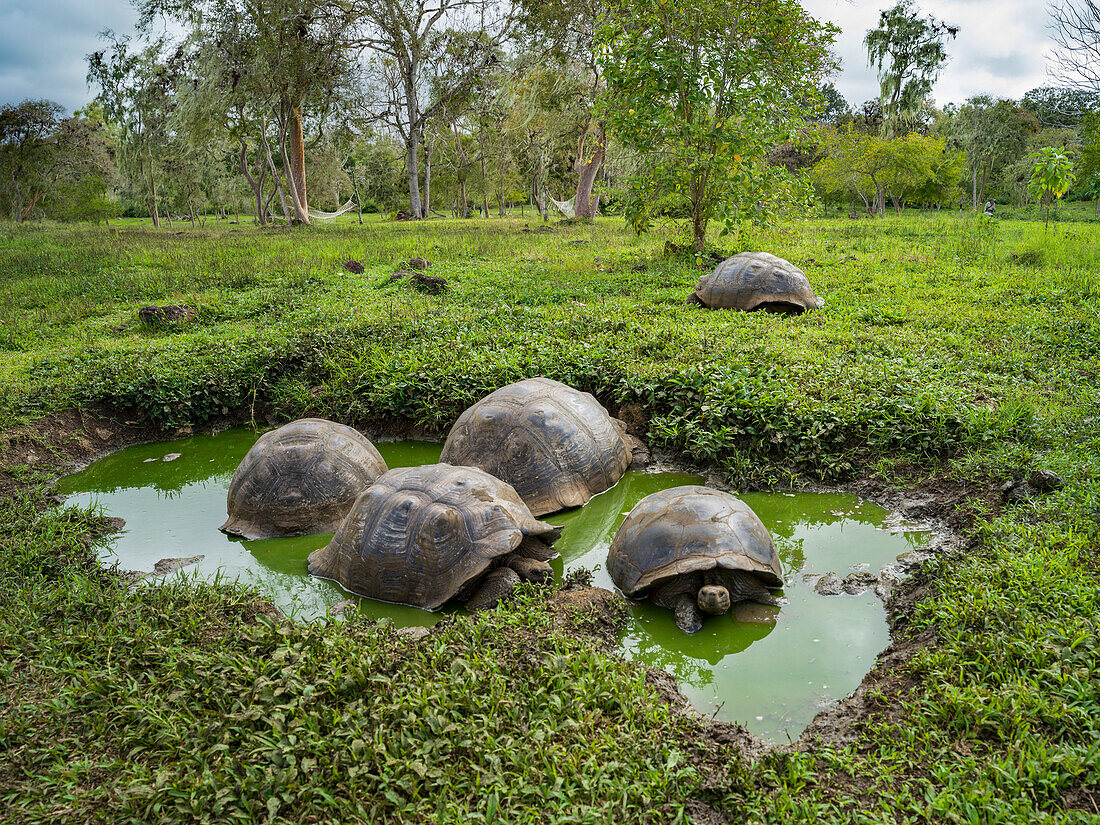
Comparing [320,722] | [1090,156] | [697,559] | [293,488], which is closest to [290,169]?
[293,488]

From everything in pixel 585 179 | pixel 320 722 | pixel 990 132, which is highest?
pixel 990 132

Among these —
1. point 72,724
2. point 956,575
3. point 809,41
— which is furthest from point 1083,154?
point 72,724

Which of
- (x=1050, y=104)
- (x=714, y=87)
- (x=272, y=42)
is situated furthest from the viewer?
(x=1050, y=104)

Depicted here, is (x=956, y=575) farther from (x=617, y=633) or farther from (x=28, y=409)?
(x=28, y=409)

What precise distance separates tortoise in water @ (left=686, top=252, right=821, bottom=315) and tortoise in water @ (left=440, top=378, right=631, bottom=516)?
444 cm

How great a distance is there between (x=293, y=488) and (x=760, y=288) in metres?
6.56

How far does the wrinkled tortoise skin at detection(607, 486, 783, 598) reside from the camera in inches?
149

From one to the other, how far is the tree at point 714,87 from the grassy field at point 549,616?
3037 mm

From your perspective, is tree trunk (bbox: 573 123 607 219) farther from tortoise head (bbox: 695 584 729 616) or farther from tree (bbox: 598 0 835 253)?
tortoise head (bbox: 695 584 729 616)

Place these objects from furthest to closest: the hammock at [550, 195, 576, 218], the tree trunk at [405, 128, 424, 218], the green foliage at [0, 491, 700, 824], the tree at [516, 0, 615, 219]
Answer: the tree trunk at [405, 128, 424, 218]
the hammock at [550, 195, 576, 218]
the tree at [516, 0, 615, 219]
the green foliage at [0, 491, 700, 824]

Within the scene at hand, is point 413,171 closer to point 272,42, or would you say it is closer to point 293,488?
point 272,42

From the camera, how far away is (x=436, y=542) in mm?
4004

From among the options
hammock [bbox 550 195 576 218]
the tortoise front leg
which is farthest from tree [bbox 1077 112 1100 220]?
hammock [bbox 550 195 576 218]

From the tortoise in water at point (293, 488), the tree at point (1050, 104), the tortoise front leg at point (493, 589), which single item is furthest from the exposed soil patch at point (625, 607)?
the tree at point (1050, 104)
